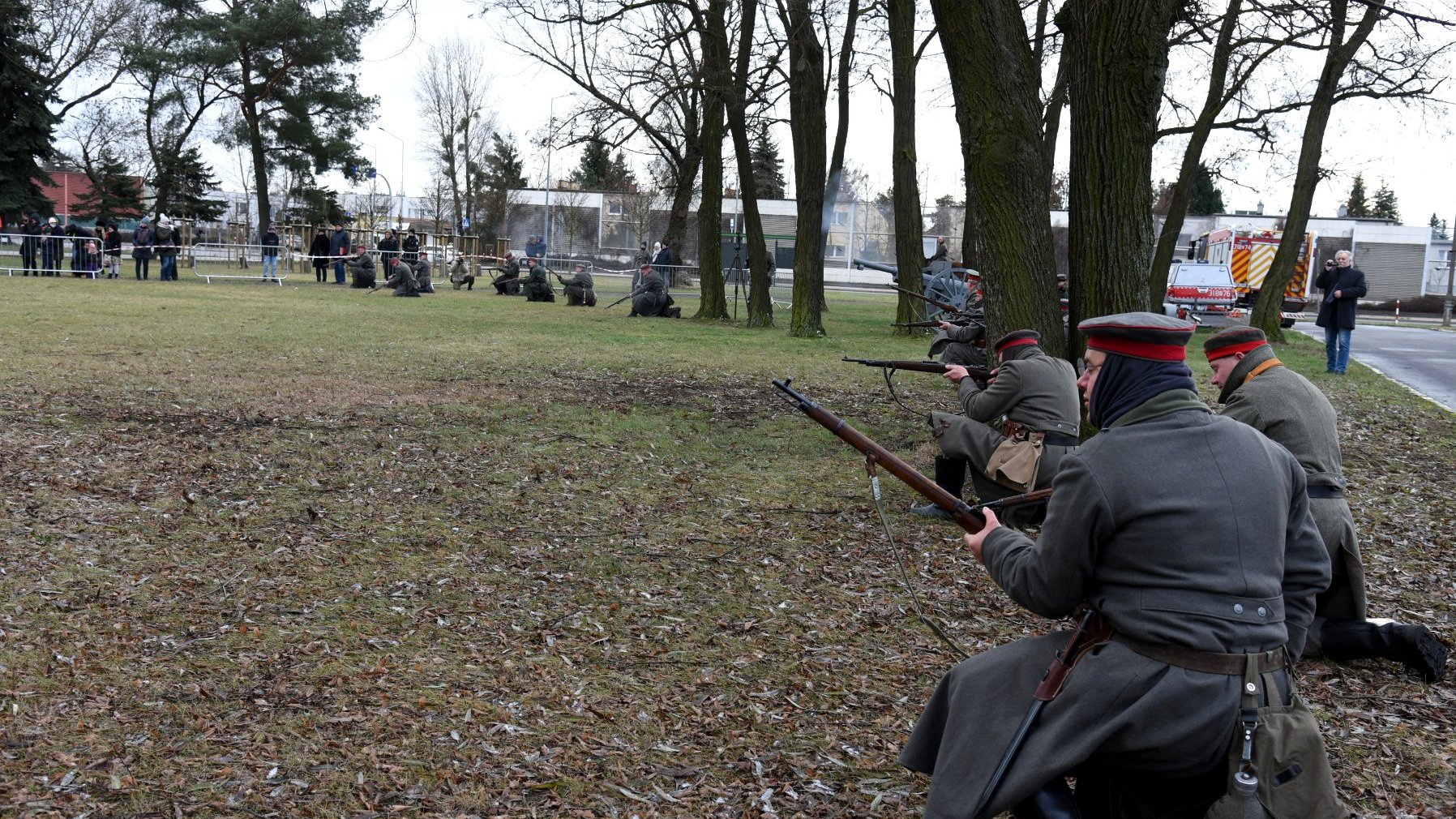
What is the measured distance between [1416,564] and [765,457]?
208 inches

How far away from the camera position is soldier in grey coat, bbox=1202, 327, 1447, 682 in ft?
19.1

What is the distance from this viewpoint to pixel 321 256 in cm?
3838

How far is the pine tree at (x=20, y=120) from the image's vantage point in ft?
145

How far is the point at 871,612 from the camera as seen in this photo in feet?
21.6

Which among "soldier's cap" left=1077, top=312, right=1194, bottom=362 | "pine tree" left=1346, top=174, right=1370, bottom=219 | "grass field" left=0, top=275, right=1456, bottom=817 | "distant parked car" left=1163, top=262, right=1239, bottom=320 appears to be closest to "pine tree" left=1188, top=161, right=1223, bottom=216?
"pine tree" left=1346, top=174, right=1370, bottom=219

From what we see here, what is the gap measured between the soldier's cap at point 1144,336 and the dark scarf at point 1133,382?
0.06 ft

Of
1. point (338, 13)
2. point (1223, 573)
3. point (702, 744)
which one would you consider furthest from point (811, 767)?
point (338, 13)

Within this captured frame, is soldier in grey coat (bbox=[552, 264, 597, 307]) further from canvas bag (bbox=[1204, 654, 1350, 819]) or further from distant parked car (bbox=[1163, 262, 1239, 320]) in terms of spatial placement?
canvas bag (bbox=[1204, 654, 1350, 819])

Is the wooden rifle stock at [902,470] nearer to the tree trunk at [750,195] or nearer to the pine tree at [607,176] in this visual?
the tree trunk at [750,195]

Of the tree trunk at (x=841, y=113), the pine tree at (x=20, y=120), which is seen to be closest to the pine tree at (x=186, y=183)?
the pine tree at (x=20, y=120)

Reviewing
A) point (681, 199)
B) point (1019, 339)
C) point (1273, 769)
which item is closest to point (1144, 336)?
point (1273, 769)

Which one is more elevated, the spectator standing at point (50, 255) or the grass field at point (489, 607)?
the spectator standing at point (50, 255)

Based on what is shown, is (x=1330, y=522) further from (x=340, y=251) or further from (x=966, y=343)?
(x=340, y=251)

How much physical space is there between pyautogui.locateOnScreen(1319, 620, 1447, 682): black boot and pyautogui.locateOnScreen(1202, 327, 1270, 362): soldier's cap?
1472mm
